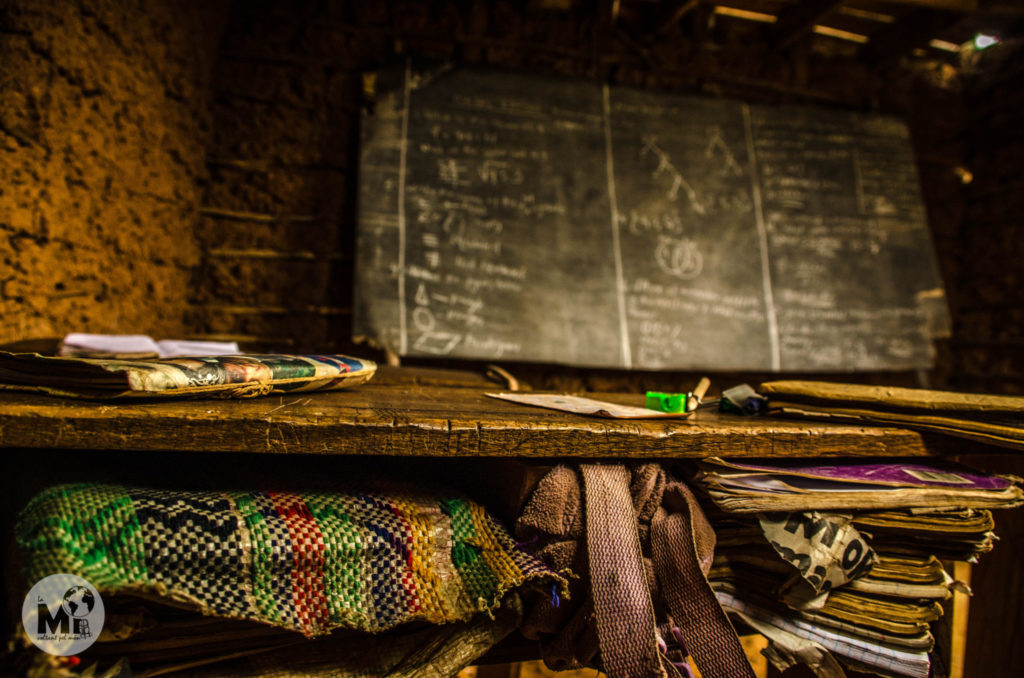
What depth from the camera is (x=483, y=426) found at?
68 centimetres

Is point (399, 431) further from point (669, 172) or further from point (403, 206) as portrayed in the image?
point (669, 172)

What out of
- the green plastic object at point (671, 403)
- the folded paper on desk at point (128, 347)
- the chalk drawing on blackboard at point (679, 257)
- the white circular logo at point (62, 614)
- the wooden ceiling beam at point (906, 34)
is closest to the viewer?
the white circular logo at point (62, 614)

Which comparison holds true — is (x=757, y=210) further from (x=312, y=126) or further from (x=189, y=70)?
(x=189, y=70)

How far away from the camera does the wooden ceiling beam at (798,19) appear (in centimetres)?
293

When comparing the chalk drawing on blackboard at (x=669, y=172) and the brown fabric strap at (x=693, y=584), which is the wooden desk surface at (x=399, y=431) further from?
the chalk drawing on blackboard at (x=669, y=172)

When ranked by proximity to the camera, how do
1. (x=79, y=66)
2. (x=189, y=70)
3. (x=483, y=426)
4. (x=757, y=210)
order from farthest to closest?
1. (x=757, y=210)
2. (x=189, y=70)
3. (x=79, y=66)
4. (x=483, y=426)

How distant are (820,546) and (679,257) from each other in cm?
245

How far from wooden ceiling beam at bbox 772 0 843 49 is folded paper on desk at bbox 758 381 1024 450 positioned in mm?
2996

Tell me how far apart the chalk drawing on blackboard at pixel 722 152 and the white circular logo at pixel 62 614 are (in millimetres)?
3452

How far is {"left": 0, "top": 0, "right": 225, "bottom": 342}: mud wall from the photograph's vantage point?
4.94ft

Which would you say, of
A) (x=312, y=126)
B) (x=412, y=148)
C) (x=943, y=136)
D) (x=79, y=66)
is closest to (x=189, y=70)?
(x=312, y=126)

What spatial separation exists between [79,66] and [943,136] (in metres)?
5.12

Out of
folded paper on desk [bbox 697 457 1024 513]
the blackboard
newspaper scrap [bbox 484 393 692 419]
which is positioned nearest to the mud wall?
the blackboard

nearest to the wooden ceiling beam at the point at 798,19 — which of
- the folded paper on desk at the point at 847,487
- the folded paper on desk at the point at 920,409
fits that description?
the folded paper on desk at the point at 920,409
